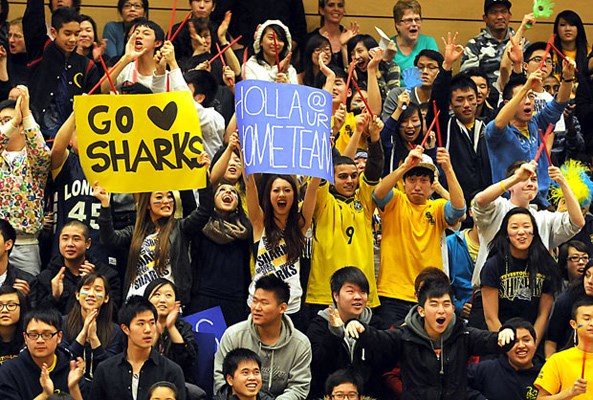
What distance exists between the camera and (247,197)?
1034 cm

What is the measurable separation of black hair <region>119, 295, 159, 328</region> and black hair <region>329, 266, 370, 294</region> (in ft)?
3.77

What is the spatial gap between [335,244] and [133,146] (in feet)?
4.74

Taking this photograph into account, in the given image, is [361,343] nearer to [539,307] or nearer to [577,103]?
[539,307]

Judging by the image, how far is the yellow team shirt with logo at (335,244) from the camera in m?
10.4

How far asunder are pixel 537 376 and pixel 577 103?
4.19 metres

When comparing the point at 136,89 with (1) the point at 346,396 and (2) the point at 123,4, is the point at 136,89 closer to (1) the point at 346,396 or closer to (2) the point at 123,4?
(2) the point at 123,4

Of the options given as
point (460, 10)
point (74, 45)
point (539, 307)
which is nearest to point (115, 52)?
point (74, 45)

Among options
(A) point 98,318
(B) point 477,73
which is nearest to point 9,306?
(A) point 98,318

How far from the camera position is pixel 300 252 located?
10.3 metres

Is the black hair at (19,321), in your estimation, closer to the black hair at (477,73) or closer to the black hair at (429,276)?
the black hair at (429,276)

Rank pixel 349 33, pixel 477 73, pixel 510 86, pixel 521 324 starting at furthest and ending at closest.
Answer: pixel 349 33, pixel 477 73, pixel 510 86, pixel 521 324

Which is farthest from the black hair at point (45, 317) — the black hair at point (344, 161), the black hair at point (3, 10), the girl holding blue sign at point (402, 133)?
the black hair at point (3, 10)

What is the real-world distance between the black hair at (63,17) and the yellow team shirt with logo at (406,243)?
3.15m

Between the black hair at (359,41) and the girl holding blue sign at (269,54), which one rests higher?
the black hair at (359,41)
